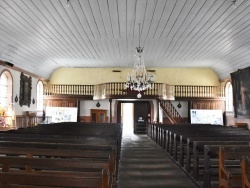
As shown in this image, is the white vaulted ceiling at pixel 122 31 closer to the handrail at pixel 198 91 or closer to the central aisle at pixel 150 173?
the handrail at pixel 198 91

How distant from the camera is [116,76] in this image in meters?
22.1

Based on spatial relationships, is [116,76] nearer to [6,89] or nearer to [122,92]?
[122,92]

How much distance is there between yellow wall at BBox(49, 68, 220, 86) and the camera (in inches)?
860

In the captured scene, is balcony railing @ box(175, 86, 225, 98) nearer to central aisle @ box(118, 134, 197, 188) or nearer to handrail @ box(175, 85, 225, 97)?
handrail @ box(175, 85, 225, 97)

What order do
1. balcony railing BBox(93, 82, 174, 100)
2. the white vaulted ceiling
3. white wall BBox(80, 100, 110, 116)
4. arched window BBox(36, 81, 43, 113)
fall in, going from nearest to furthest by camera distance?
the white vaulted ceiling → balcony railing BBox(93, 82, 174, 100) → arched window BBox(36, 81, 43, 113) → white wall BBox(80, 100, 110, 116)

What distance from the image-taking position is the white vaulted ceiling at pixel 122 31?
914 cm

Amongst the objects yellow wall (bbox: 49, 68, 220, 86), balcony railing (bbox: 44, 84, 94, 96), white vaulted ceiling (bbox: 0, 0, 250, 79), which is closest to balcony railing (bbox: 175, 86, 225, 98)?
yellow wall (bbox: 49, 68, 220, 86)

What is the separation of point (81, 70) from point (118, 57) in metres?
5.27

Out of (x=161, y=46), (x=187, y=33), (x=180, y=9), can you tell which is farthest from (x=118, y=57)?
(x=180, y=9)

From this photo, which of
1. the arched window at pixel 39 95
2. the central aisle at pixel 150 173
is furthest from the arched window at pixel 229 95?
the arched window at pixel 39 95

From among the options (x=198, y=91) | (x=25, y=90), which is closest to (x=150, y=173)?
(x=25, y=90)

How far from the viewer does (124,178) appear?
6422 mm

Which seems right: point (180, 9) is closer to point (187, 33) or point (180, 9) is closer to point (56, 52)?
point (187, 33)

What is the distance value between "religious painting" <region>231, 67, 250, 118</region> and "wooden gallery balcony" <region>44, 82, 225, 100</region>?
15.2ft
